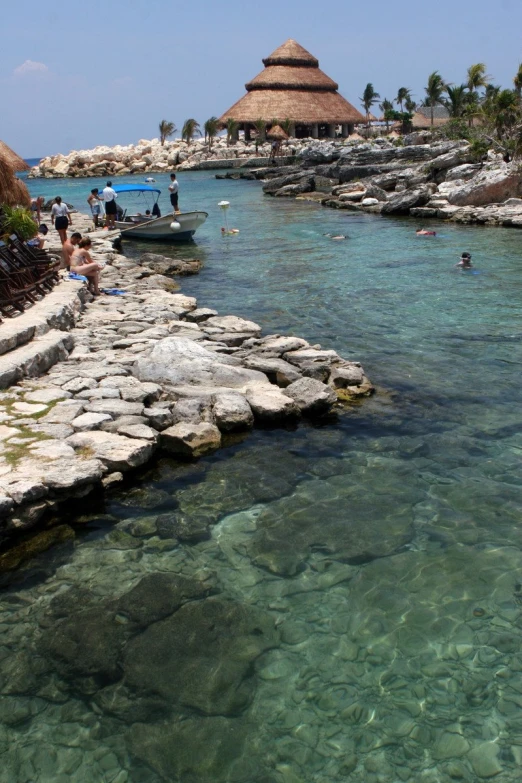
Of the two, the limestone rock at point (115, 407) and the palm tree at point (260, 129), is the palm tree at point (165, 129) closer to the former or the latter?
the palm tree at point (260, 129)

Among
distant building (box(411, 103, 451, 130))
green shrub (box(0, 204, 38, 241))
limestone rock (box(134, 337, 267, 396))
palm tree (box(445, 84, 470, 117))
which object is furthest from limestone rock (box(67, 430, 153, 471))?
distant building (box(411, 103, 451, 130))

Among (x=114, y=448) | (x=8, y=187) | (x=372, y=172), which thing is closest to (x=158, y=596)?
(x=114, y=448)

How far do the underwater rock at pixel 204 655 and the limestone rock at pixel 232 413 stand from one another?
328 cm

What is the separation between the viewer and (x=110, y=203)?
83.3 feet

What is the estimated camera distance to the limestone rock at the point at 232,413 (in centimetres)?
852

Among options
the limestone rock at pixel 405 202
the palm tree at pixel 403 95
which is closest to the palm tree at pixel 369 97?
the palm tree at pixel 403 95

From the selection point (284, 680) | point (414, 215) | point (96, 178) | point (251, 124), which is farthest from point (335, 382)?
point (251, 124)

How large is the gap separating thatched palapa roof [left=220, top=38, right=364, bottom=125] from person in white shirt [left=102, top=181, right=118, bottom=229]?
2623 inches

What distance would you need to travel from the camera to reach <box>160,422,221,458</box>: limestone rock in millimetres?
7922

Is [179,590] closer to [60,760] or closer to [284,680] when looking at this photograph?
[284,680]

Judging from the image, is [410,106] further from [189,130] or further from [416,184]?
[416,184]

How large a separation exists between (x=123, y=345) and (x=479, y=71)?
61703mm

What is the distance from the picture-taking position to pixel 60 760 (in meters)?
4.14

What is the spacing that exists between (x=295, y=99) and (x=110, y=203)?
7148 cm
